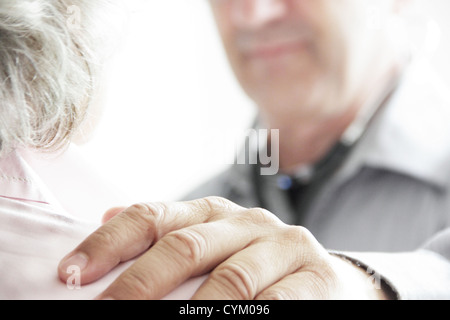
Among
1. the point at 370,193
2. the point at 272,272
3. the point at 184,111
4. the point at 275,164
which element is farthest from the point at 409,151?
the point at 272,272

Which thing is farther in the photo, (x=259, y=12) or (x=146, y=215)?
(x=259, y=12)

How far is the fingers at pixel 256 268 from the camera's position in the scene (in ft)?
1.08

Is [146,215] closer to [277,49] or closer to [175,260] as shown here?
[175,260]

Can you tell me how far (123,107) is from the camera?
1.13 m

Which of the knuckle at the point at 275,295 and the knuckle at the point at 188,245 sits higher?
the knuckle at the point at 188,245

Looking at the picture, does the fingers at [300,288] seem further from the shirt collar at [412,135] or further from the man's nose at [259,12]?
the man's nose at [259,12]

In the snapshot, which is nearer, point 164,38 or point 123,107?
point 123,107

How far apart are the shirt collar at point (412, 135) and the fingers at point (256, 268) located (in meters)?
0.88

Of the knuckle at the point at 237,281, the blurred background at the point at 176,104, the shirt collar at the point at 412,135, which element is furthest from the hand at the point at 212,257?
the shirt collar at the point at 412,135

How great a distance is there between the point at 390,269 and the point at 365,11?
1.04 m

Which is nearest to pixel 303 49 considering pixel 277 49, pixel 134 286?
pixel 277 49

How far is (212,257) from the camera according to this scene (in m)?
0.35

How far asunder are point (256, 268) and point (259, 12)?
1.13 m
